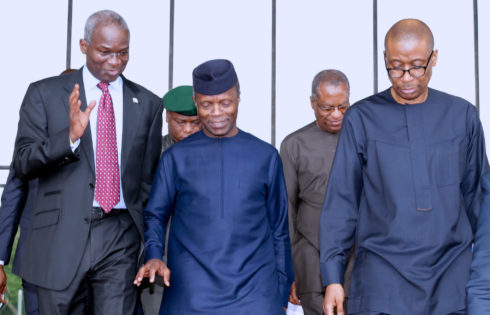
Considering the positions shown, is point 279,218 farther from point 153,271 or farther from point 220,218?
point 153,271

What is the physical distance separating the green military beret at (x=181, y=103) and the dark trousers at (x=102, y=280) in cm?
98

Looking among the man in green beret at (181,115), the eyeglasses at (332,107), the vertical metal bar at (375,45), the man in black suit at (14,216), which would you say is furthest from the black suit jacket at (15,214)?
the vertical metal bar at (375,45)

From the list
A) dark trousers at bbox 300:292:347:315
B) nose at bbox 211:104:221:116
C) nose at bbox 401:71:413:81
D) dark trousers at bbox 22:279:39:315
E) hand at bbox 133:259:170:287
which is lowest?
dark trousers at bbox 300:292:347:315

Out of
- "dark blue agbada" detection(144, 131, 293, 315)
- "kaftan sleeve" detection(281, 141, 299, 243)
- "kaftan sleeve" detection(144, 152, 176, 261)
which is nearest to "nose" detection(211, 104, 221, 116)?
"dark blue agbada" detection(144, 131, 293, 315)

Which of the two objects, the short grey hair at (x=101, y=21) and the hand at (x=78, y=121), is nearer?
the hand at (x=78, y=121)

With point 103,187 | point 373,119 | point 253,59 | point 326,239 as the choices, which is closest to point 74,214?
point 103,187

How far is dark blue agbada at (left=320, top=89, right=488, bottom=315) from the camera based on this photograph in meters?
2.36

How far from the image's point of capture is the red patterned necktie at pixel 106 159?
9.18 ft

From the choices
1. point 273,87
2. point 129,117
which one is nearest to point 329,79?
point 129,117

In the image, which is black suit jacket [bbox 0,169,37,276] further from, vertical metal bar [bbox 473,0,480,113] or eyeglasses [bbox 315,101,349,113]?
vertical metal bar [bbox 473,0,480,113]

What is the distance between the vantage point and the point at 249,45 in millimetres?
7703

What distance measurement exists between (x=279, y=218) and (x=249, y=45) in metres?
5.03

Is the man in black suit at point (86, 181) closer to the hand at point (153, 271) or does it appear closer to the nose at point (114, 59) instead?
the nose at point (114, 59)

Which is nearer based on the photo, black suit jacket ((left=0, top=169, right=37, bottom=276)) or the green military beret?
black suit jacket ((left=0, top=169, right=37, bottom=276))
